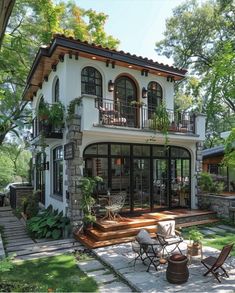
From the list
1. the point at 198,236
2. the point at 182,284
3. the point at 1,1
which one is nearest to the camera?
the point at 1,1

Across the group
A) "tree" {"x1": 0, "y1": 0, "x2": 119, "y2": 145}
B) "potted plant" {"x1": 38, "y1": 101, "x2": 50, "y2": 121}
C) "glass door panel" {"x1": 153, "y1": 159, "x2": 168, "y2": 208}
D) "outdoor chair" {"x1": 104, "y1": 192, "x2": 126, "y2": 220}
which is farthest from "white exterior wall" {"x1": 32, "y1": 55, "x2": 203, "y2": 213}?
"tree" {"x1": 0, "y1": 0, "x2": 119, "y2": 145}

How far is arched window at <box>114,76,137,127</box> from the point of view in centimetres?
1137

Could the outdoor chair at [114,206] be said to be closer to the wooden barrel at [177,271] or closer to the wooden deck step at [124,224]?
the wooden deck step at [124,224]

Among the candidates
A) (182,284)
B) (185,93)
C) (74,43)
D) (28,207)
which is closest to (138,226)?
(182,284)

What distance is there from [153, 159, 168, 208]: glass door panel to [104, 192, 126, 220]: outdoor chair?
2039 millimetres

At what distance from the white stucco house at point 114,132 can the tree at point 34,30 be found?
193 inches

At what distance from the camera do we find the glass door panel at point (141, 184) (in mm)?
11227

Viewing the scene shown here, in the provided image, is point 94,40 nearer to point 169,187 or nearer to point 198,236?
point 169,187

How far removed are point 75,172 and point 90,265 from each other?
3316mm

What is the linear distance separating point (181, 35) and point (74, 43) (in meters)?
15.4

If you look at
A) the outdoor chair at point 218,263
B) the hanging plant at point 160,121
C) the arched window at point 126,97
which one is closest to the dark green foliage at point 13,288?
the outdoor chair at point 218,263

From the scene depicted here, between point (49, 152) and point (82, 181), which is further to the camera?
point (49, 152)

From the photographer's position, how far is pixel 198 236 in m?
7.07

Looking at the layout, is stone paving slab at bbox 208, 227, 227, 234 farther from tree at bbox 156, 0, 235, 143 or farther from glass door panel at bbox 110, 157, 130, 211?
tree at bbox 156, 0, 235, 143
